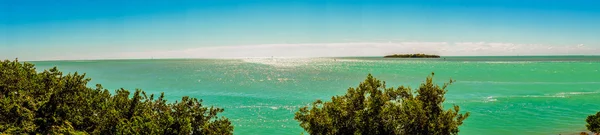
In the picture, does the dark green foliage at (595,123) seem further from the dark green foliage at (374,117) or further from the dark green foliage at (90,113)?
the dark green foliage at (90,113)

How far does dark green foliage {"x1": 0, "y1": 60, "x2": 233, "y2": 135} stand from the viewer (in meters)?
18.2

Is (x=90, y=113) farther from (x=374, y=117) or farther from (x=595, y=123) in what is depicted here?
(x=595, y=123)

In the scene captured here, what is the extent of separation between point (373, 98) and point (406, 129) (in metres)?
2.68

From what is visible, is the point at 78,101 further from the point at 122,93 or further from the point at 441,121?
the point at 441,121

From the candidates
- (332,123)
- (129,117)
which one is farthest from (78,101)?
(332,123)

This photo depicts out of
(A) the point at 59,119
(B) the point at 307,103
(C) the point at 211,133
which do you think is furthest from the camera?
(B) the point at 307,103

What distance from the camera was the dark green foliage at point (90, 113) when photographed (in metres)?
18.2

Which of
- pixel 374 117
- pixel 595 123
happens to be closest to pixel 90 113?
pixel 374 117

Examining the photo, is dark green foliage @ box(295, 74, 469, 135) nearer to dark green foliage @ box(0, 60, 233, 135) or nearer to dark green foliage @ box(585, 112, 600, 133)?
dark green foliage @ box(0, 60, 233, 135)

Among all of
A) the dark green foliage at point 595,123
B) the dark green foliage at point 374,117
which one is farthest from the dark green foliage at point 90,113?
the dark green foliage at point 595,123

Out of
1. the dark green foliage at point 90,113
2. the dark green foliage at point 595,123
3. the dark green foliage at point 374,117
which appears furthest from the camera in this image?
the dark green foliage at point 595,123

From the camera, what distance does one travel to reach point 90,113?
72.5ft

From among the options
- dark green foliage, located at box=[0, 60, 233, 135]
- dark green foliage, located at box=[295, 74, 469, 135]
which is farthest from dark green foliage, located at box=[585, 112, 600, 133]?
dark green foliage, located at box=[0, 60, 233, 135]

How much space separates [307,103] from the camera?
63.9 m
